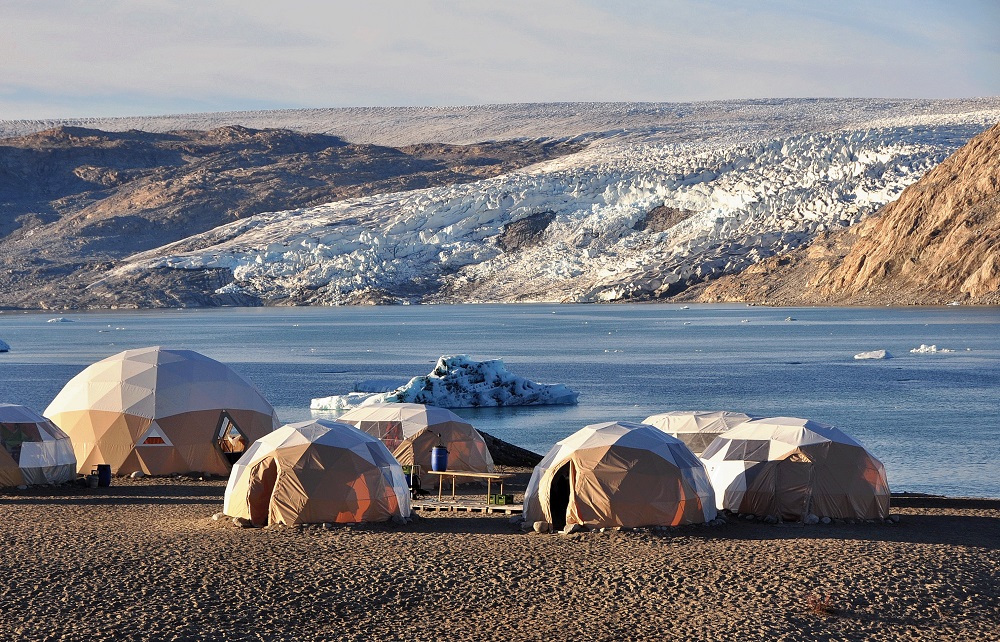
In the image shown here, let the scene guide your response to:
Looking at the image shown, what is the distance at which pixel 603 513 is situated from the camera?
59.6ft

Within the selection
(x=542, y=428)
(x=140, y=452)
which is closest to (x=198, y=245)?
(x=542, y=428)

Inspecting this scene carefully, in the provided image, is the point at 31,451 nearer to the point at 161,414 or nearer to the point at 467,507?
the point at 161,414

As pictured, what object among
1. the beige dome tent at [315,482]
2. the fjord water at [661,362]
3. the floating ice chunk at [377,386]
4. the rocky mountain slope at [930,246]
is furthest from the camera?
the rocky mountain slope at [930,246]

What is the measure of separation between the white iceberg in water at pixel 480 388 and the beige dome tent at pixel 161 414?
1662 cm

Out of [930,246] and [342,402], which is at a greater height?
[930,246]

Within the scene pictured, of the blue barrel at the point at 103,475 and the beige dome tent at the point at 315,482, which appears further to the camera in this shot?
the blue barrel at the point at 103,475

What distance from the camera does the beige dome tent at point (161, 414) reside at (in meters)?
25.8

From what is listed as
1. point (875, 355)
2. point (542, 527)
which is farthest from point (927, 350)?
point (542, 527)

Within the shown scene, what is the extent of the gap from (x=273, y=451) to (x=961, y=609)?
33.4 feet

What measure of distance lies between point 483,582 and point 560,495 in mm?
4369

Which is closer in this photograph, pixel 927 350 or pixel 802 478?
pixel 802 478

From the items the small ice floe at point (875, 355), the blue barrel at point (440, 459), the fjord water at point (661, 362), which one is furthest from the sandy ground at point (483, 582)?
the small ice floe at point (875, 355)

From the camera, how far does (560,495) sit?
62.4ft

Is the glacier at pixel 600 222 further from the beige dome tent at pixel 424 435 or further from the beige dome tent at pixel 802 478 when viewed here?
the beige dome tent at pixel 802 478
